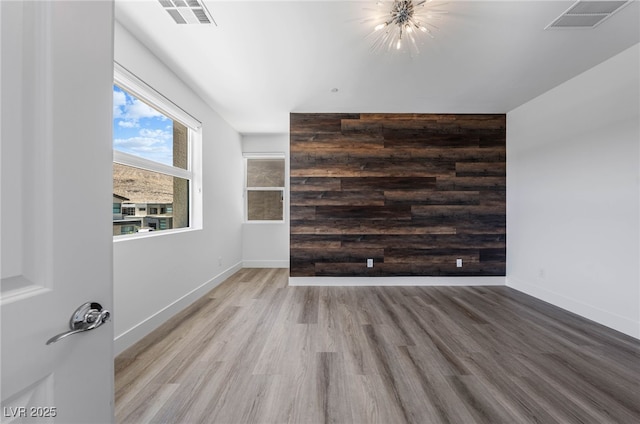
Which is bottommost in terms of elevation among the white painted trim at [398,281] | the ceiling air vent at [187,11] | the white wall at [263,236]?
the white painted trim at [398,281]

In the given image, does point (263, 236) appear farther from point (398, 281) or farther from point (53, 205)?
point (53, 205)

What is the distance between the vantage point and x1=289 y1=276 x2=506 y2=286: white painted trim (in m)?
3.78

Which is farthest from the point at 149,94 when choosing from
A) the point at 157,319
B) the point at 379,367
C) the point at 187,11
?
the point at 379,367

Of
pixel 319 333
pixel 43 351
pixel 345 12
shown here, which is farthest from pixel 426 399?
pixel 345 12

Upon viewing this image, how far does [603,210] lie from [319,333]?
3138mm

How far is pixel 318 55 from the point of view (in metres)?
2.33

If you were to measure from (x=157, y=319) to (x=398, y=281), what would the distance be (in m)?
3.14

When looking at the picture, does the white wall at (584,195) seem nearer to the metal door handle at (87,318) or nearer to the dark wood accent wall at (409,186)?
the dark wood accent wall at (409,186)

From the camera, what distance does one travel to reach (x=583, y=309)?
2666 mm

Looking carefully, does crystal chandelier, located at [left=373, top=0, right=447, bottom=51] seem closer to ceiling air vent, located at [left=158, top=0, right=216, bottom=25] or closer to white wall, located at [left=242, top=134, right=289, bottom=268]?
ceiling air vent, located at [left=158, top=0, right=216, bottom=25]

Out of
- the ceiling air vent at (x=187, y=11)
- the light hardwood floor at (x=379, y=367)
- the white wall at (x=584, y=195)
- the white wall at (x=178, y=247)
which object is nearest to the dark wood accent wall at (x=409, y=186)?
the white wall at (x=584, y=195)

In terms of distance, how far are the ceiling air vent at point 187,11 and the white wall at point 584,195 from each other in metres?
3.78

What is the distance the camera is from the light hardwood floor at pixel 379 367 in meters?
1.43

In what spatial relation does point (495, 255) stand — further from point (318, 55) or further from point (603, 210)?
point (318, 55)
